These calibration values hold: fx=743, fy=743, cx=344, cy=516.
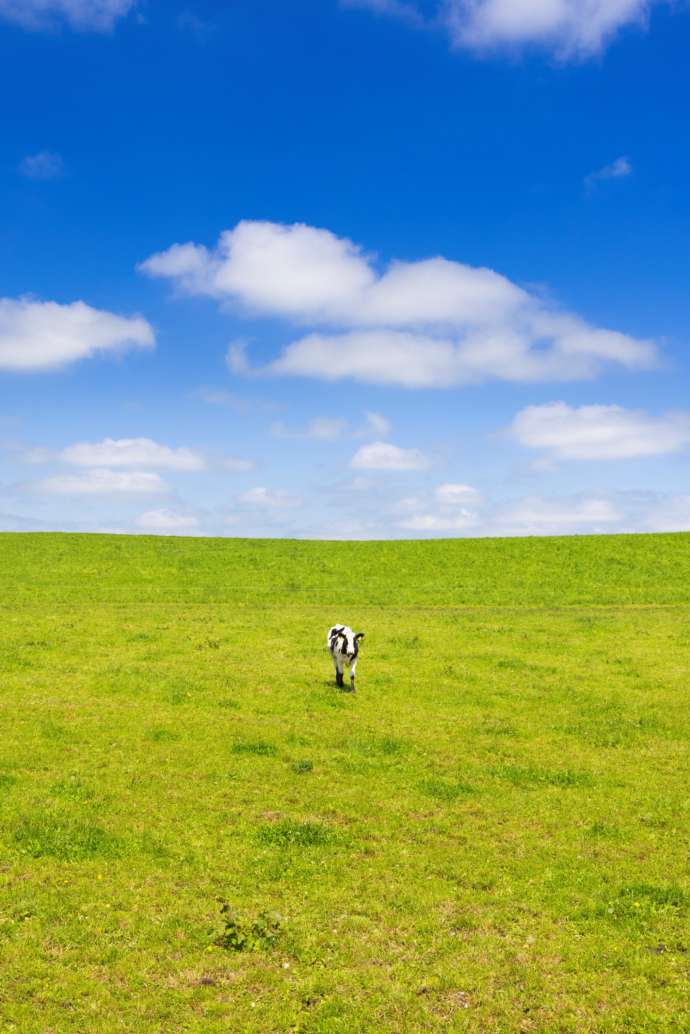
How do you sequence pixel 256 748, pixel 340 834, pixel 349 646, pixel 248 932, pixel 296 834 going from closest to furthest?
pixel 248 932 → pixel 296 834 → pixel 340 834 → pixel 256 748 → pixel 349 646

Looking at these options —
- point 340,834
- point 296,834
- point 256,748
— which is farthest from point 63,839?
point 256,748

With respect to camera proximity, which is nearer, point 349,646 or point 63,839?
point 63,839

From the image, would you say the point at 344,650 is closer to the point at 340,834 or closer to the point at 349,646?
the point at 349,646

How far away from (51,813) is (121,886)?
127 inches

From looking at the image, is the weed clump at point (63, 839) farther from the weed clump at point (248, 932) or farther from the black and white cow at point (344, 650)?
the black and white cow at point (344, 650)

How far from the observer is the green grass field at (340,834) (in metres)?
9.52

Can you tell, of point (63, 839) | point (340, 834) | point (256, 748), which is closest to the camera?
point (63, 839)

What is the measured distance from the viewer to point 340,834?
1392cm

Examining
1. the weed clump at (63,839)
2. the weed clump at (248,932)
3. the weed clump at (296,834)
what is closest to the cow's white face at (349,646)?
the weed clump at (296,834)

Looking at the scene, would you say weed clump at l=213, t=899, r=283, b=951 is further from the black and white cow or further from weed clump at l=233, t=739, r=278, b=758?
the black and white cow

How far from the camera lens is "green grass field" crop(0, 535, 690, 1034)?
9516 millimetres

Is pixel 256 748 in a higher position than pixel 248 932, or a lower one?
higher

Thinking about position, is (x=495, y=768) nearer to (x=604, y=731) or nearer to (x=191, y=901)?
(x=604, y=731)

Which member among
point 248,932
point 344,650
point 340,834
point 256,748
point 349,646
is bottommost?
point 248,932
